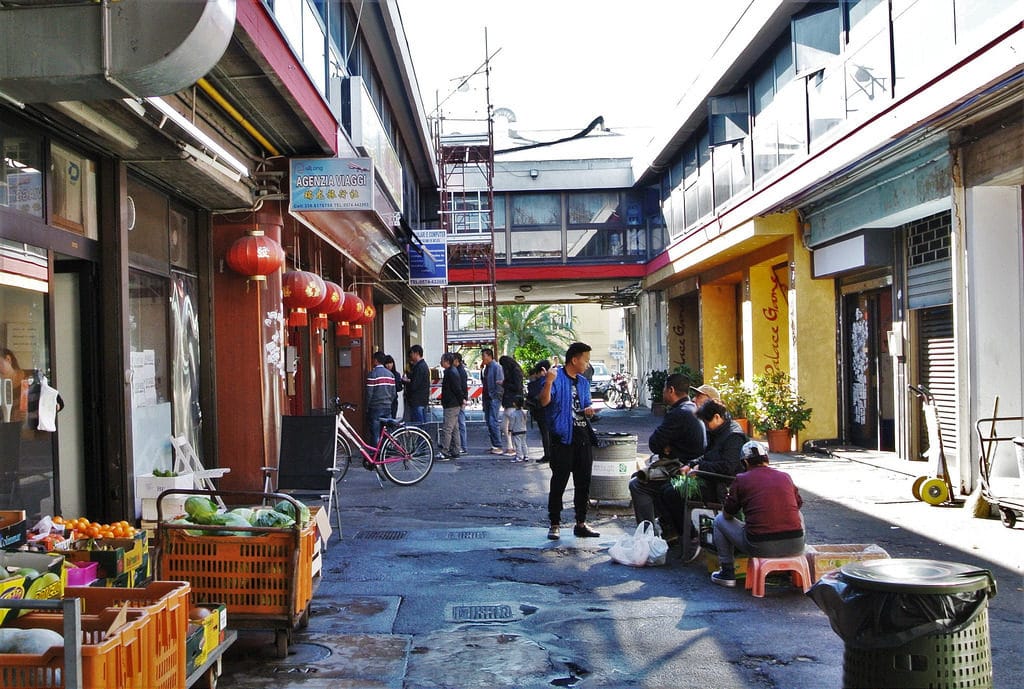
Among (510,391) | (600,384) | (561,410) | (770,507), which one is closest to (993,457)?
(770,507)

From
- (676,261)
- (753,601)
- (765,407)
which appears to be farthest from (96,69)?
(676,261)

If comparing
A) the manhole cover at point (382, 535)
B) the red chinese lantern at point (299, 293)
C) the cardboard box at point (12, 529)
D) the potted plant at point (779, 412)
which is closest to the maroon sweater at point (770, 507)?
the manhole cover at point (382, 535)

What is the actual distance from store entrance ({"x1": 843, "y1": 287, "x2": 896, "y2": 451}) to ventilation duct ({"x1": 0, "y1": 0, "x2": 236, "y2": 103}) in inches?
473

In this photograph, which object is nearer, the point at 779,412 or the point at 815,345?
the point at 779,412

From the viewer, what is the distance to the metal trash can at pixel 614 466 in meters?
10.1

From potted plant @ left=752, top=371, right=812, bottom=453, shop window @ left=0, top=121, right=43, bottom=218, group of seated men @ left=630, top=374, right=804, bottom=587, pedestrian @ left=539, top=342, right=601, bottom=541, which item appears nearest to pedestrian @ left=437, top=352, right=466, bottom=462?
potted plant @ left=752, top=371, right=812, bottom=453

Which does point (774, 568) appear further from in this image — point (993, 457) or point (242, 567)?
point (993, 457)

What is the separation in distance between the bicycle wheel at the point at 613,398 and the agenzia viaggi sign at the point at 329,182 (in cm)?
2453

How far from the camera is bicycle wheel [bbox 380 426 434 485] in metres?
12.5

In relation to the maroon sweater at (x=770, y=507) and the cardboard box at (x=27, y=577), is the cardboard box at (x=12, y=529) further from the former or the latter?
the maroon sweater at (x=770, y=507)

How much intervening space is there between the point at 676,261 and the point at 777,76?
7.24 m

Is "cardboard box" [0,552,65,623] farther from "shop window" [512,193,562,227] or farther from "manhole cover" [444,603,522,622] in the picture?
"shop window" [512,193,562,227]

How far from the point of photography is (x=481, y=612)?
6.28m

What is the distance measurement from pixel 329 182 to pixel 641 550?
5.29 metres
